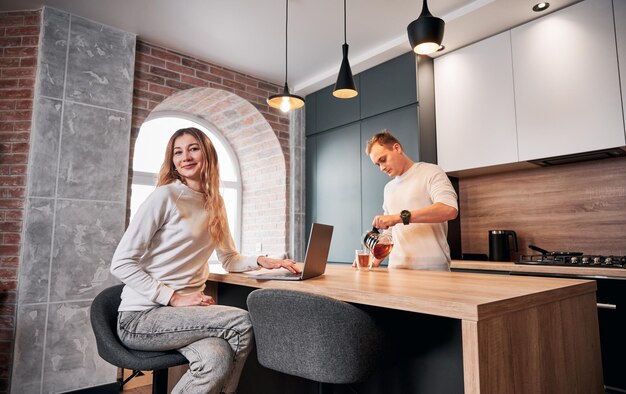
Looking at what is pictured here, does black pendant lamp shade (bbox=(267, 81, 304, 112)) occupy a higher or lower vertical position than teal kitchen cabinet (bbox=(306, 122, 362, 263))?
higher

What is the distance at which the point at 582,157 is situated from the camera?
253cm

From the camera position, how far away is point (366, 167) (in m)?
3.43

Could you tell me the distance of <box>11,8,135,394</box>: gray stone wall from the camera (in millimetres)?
2453

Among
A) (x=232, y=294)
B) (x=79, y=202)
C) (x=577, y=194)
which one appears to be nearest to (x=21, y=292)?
(x=79, y=202)

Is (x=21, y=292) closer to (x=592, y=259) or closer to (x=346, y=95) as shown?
(x=346, y=95)

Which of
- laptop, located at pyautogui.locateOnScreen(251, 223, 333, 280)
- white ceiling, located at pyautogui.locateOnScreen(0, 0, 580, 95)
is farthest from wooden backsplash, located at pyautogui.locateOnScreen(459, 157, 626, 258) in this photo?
laptop, located at pyautogui.locateOnScreen(251, 223, 333, 280)

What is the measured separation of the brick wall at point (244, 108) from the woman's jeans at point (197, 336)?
204 cm

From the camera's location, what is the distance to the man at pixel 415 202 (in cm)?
205

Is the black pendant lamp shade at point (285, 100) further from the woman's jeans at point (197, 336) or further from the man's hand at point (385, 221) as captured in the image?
the woman's jeans at point (197, 336)

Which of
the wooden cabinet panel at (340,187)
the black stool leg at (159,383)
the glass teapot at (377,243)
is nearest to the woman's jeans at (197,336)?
the black stool leg at (159,383)

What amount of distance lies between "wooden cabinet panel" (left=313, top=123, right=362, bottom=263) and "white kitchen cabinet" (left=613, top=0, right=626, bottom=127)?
184 centimetres

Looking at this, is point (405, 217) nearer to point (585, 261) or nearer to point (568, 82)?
point (585, 261)

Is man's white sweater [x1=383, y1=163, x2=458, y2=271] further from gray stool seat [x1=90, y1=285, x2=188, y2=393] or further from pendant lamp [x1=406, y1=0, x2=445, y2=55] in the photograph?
gray stool seat [x1=90, y1=285, x2=188, y2=393]

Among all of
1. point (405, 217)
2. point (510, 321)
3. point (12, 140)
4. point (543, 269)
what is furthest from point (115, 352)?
point (543, 269)
